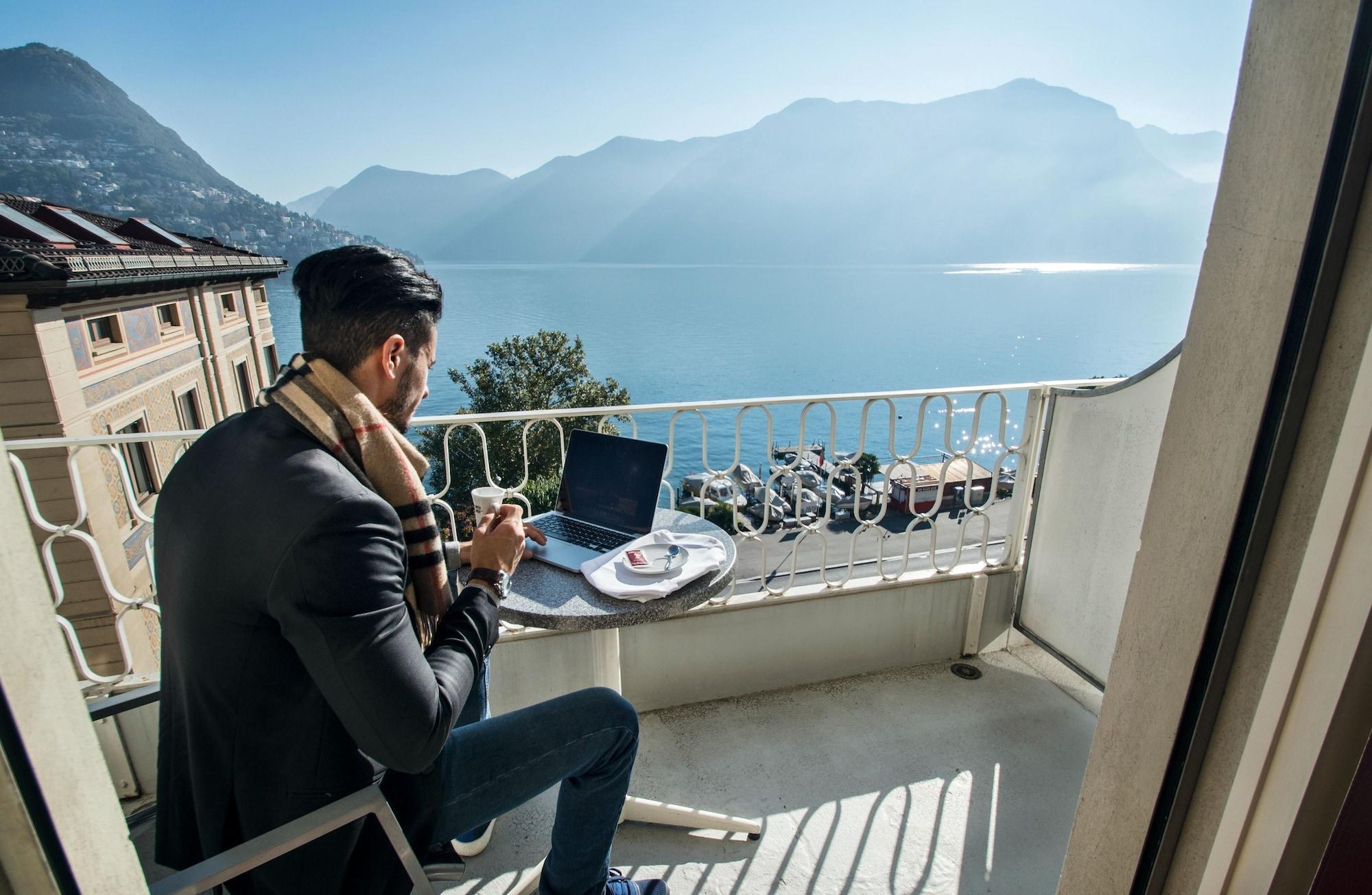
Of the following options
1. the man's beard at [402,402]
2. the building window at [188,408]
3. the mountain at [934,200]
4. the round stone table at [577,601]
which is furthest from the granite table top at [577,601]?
the mountain at [934,200]

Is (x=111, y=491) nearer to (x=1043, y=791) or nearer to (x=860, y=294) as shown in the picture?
(x=1043, y=791)

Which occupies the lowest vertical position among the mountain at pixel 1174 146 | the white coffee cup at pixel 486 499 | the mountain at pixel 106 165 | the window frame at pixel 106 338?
the window frame at pixel 106 338

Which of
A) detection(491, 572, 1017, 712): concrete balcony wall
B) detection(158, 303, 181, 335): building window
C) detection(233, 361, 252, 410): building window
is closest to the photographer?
detection(491, 572, 1017, 712): concrete balcony wall

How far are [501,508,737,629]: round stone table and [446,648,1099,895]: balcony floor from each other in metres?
0.93

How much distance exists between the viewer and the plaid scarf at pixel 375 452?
105cm

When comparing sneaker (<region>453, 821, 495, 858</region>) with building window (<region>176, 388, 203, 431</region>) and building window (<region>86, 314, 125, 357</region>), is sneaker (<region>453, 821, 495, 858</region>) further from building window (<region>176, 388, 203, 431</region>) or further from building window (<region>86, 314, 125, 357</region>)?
building window (<region>176, 388, 203, 431</region>)

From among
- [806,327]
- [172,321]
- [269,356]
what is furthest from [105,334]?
[806,327]

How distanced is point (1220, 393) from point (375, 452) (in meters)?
1.20

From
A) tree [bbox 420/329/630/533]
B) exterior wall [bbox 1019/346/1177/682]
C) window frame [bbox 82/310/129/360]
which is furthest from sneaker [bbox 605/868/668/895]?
tree [bbox 420/329/630/533]

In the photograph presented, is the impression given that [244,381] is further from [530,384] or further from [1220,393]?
[1220,393]

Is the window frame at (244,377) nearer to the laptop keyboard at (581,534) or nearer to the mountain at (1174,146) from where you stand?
the laptop keyboard at (581,534)

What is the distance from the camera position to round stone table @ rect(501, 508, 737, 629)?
1424 mm

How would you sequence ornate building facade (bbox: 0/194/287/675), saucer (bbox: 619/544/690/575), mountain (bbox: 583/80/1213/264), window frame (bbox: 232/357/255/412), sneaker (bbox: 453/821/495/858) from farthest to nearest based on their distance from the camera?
mountain (bbox: 583/80/1213/264) → window frame (bbox: 232/357/255/412) → ornate building facade (bbox: 0/194/287/675) → sneaker (bbox: 453/821/495/858) → saucer (bbox: 619/544/690/575)

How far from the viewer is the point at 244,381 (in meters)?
24.9
